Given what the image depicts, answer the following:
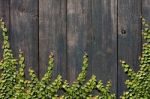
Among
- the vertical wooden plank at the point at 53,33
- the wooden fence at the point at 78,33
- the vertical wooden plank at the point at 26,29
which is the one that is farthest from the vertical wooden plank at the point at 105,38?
the vertical wooden plank at the point at 26,29

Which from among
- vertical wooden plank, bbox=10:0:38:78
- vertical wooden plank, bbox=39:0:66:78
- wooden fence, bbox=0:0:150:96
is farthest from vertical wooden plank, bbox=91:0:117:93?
vertical wooden plank, bbox=10:0:38:78

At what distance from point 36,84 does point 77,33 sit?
1.55 feet

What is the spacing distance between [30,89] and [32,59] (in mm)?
218

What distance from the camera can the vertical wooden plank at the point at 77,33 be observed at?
4.70m

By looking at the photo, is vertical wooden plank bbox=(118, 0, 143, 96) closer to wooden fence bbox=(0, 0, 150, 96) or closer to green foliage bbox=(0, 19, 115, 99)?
wooden fence bbox=(0, 0, 150, 96)

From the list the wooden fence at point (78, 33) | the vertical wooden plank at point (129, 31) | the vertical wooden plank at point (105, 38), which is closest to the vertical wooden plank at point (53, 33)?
the wooden fence at point (78, 33)

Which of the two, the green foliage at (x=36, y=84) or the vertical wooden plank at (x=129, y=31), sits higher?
the vertical wooden plank at (x=129, y=31)

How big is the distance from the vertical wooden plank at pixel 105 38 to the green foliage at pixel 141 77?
0.33 feet

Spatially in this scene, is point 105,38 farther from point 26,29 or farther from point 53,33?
point 26,29

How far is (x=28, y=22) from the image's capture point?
4.75 m

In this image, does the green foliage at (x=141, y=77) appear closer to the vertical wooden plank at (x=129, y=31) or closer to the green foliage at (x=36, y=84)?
the vertical wooden plank at (x=129, y=31)

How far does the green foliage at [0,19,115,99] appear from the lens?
15.5 ft

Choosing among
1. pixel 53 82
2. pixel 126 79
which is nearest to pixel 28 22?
pixel 53 82

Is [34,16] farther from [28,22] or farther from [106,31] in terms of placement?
[106,31]
